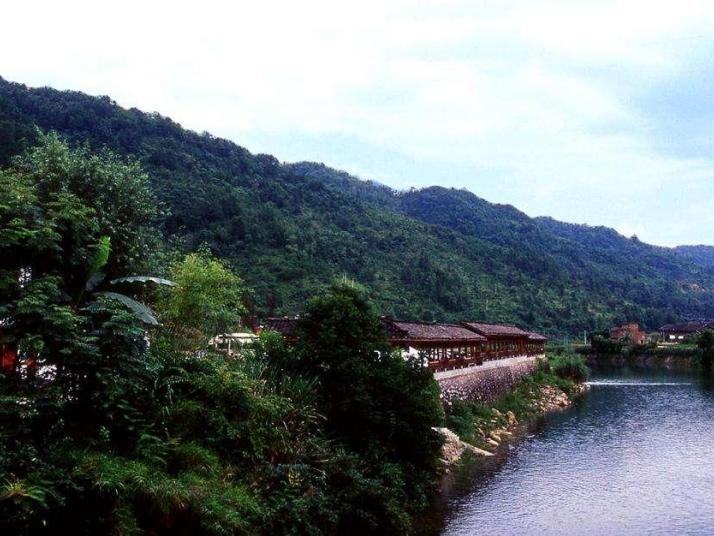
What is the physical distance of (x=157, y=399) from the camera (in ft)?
54.7

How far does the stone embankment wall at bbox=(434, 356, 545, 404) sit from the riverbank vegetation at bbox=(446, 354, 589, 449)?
1.75 ft

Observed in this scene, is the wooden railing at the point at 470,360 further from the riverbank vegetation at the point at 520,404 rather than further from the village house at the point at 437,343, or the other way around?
the riverbank vegetation at the point at 520,404

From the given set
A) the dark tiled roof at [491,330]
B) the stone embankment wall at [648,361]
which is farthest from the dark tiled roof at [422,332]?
the stone embankment wall at [648,361]

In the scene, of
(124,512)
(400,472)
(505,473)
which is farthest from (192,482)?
(505,473)

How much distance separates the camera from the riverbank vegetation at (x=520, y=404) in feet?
113

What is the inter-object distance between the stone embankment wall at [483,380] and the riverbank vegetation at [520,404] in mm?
533

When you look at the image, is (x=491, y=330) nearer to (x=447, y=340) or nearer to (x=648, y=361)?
(x=447, y=340)

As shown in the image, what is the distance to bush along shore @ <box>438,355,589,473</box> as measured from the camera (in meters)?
31.5

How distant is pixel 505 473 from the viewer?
2817 cm

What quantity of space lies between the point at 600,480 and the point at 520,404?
64.9 feet

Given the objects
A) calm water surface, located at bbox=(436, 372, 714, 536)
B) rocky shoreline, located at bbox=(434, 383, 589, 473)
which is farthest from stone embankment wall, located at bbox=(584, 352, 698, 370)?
calm water surface, located at bbox=(436, 372, 714, 536)

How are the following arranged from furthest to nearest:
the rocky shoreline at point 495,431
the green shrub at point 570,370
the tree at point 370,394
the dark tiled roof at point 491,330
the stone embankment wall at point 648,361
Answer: the stone embankment wall at point 648,361
the green shrub at point 570,370
the dark tiled roof at point 491,330
the rocky shoreline at point 495,431
the tree at point 370,394

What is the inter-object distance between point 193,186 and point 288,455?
278ft

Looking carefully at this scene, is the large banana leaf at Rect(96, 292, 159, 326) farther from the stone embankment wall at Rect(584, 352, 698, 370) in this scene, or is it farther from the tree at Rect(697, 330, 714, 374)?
the stone embankment wall at Rect(584, 352, 698, 370)
